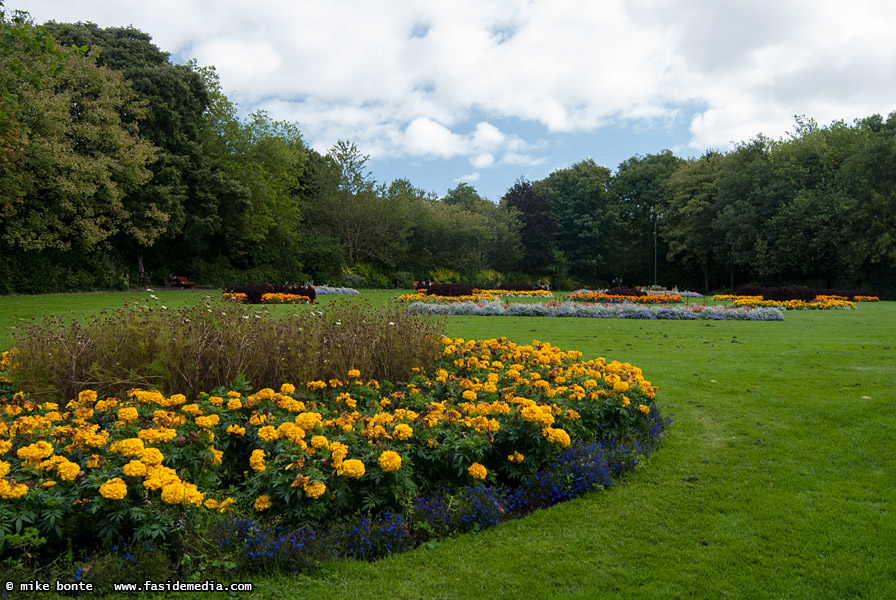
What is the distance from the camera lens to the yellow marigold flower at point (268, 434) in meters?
3.10

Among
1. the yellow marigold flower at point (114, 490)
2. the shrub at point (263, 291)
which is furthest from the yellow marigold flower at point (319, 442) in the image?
the shrub at point (263, 291)

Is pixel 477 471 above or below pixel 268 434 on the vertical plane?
below

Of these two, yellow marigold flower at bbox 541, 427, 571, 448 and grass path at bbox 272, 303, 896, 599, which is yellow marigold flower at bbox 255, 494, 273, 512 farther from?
yellow marigold flower at bbox 541, 427, 571, 448

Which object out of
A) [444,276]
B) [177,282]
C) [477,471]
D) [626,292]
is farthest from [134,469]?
[444,276]

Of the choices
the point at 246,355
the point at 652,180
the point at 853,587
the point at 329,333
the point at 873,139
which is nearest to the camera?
the point at 853,587

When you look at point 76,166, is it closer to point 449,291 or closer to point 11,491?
point 449,291

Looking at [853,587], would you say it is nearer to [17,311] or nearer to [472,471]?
[472,471]

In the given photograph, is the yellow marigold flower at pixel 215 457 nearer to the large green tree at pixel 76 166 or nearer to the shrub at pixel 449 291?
the large green tree at pixel 76 166

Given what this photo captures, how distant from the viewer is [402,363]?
5375mm

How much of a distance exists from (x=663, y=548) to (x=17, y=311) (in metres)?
13.4

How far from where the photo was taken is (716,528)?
2949 mm

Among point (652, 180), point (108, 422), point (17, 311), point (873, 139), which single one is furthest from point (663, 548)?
point (652, 180)

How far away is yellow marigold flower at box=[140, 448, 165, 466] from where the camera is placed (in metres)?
2.66

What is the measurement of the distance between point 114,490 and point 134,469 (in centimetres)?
13
